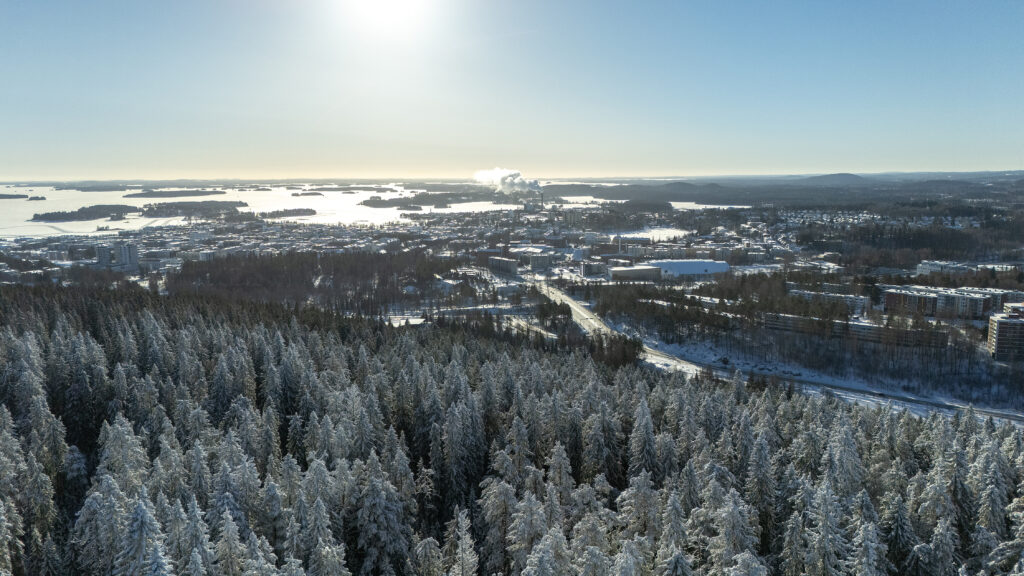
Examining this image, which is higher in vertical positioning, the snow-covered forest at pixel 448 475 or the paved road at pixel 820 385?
the snow-covered forest at pixel 448 475

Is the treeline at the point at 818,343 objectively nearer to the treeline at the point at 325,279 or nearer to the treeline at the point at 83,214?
the treeline at the point at 325,279

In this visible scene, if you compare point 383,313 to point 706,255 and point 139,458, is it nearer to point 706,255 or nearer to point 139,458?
point 139,458

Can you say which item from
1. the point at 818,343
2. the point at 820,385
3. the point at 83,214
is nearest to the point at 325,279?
the point at 818,343

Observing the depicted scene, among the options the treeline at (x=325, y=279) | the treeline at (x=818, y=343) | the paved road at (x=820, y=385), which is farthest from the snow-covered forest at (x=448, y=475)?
the treeline at (x=325, y=279)

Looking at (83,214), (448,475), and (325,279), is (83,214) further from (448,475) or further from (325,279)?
(448,475)

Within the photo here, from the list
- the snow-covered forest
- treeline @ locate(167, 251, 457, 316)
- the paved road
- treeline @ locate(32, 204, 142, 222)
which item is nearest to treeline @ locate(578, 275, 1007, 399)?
the paved road

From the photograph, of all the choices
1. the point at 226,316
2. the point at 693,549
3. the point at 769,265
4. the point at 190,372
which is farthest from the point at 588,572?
the point at 769,265

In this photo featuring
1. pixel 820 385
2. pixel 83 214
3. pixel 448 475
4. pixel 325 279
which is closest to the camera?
pixel 448 475

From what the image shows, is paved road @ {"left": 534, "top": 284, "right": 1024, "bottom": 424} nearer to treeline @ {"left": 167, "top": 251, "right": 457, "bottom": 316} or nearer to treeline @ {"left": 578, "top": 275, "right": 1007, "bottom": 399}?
treeline @ {"left": 578, "top": 275, "right": 1007, "bottom": 399}
